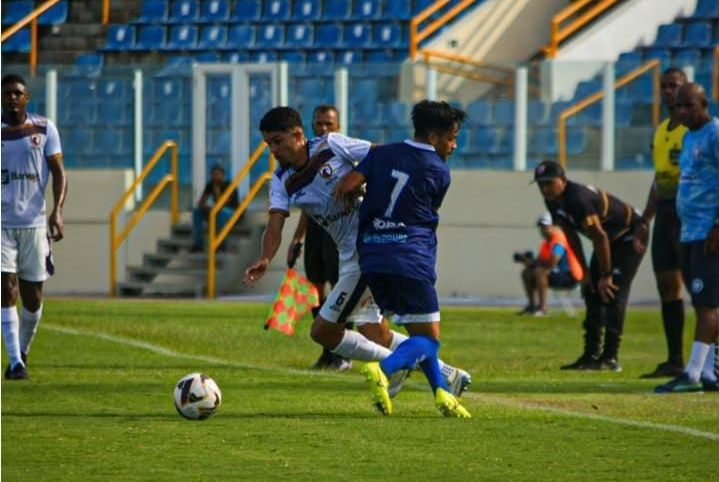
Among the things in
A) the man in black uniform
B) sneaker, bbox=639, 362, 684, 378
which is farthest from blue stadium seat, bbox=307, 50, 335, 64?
sneaker, bbox=639, 362, 684, 378

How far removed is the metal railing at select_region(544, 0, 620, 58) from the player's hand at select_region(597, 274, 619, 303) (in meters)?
13.9

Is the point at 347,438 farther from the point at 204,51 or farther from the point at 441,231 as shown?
the point at 204,51

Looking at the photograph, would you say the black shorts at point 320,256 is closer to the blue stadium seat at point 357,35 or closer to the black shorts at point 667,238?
the black shorts at point 667,238

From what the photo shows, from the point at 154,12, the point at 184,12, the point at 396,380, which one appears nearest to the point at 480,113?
the point at 184,12

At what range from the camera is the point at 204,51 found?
104 ft

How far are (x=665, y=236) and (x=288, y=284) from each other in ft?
9.66

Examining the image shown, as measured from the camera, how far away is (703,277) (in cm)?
1205

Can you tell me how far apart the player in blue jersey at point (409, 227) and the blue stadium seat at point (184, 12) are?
22.3m

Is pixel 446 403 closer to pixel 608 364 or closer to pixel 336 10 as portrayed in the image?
pixel 608 364

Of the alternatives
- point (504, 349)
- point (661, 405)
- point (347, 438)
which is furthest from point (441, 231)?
point (347, 438)

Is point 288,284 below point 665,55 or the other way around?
below

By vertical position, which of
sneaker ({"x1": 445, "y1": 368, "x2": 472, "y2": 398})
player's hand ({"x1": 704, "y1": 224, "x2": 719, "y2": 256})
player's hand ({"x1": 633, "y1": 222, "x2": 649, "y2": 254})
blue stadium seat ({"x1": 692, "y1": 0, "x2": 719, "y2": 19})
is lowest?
sneaker ({"x1": 445, "y1": 368, "x2": 472, "y2": 398})

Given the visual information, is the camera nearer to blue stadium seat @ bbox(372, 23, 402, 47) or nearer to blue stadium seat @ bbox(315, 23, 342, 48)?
blue stadium seat @ bbox(372, 23, 402, 47)

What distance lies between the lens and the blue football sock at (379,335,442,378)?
1022 centimetres
